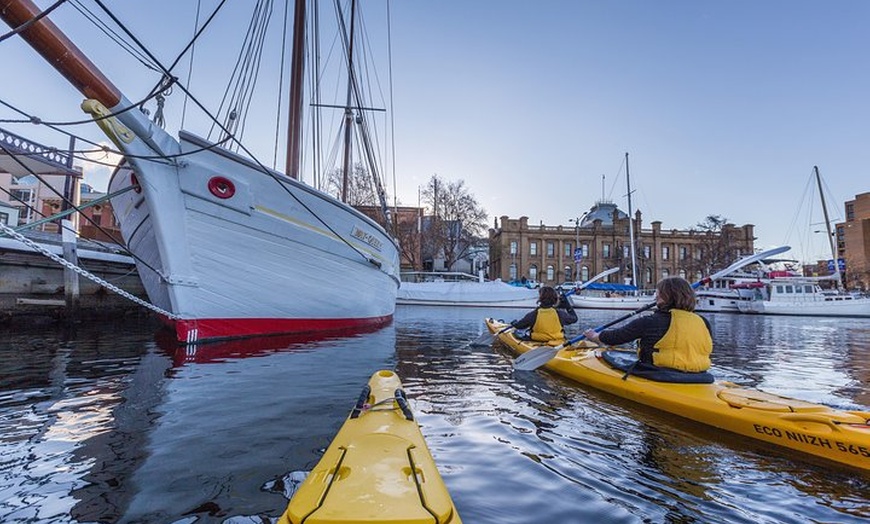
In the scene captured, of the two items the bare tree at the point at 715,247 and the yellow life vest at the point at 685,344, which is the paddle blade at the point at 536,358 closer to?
the yellow life vest at the point at 685,344

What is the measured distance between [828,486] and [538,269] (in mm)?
53832

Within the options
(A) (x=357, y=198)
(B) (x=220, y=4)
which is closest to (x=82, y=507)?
(B) (x=220, y=4)

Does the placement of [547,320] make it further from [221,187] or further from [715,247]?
[715,247]

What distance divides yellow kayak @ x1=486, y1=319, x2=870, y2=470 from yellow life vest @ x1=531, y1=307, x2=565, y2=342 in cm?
308

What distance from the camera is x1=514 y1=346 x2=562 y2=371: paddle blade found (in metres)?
7.27

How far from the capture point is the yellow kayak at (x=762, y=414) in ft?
11.3

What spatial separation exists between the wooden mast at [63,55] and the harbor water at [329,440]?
4218mm

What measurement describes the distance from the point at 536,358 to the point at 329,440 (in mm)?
4414

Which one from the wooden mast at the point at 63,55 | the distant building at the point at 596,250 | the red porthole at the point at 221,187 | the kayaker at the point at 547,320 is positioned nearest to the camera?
the wooden mast at the point at 63,55

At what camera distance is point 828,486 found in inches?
123

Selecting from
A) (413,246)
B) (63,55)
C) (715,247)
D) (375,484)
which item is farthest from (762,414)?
(715,247)

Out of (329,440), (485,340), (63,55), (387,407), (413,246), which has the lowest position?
(329,440)

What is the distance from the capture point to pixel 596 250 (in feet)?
190

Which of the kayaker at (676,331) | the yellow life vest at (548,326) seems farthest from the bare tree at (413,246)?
the kayaker at (676,331)
